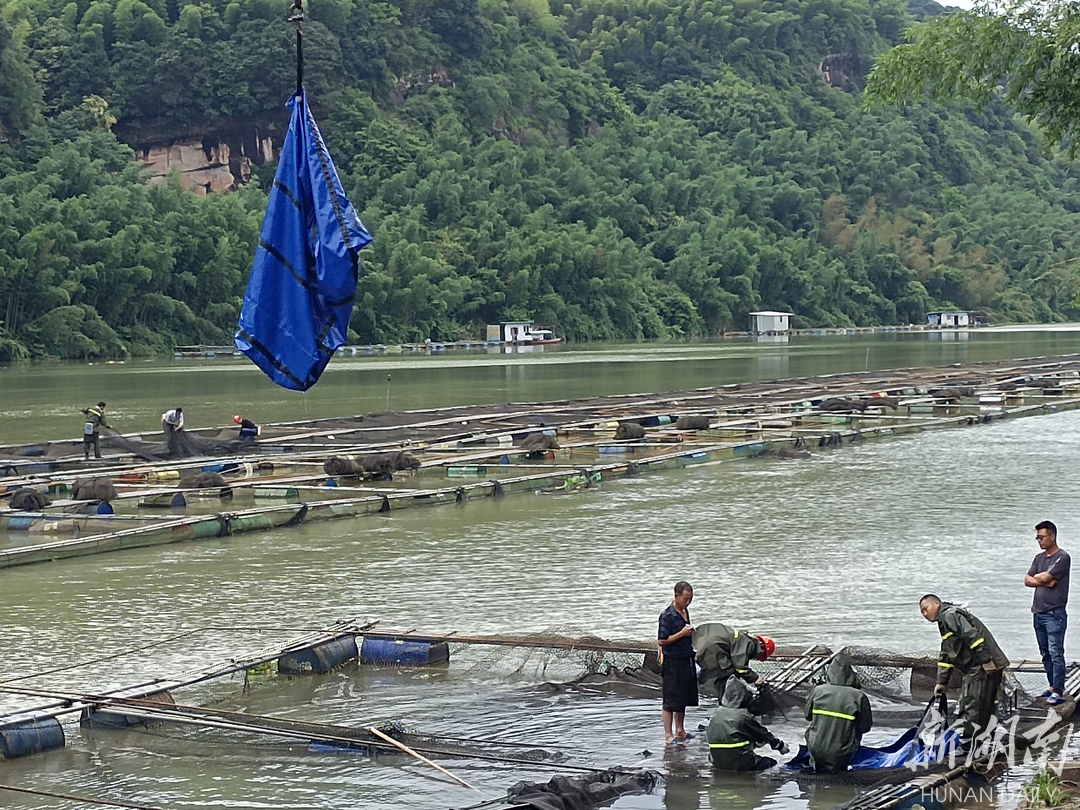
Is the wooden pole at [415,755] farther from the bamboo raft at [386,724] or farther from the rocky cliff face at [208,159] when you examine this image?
the rocky cliff face at [208,159]

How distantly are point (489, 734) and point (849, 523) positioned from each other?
11731mm

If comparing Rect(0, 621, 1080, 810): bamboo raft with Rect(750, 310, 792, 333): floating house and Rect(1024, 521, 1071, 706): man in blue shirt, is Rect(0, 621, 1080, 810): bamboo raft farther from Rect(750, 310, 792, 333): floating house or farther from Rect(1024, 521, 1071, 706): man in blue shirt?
Rect(750, 310, 792, 333): floating house

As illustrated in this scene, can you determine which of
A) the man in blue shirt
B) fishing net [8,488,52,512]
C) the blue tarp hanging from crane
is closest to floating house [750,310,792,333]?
fishing net [8,488,52,512]

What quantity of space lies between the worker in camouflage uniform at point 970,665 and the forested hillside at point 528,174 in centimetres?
7314

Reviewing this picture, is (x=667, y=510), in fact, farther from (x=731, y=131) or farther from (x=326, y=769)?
(x=731, y=131)

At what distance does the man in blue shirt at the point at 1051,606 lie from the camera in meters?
11.1

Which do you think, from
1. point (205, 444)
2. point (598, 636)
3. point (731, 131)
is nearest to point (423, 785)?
point (598, 636)

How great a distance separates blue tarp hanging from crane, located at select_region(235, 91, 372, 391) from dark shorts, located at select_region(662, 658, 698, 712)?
346 cm

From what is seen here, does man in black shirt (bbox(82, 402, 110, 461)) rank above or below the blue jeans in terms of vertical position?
above

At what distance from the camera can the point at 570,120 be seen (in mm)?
151500

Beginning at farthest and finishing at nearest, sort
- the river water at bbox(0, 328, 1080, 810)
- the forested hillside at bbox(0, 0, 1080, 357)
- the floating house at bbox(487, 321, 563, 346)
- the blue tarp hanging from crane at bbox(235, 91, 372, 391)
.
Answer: the floating house at bbox(487, 321, 563, 346) < the forested hillside at bbox(0, 0, 1080, 357) < the river water at bbox(0, 328, 1080, 810) < the blue tarp hanging from crane at bbox(235, 91, 372, 391)

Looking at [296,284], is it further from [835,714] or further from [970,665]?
[970,665]

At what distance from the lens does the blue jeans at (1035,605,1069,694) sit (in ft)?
36.4

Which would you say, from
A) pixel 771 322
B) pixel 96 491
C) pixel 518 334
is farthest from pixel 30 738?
pixel 771 322
